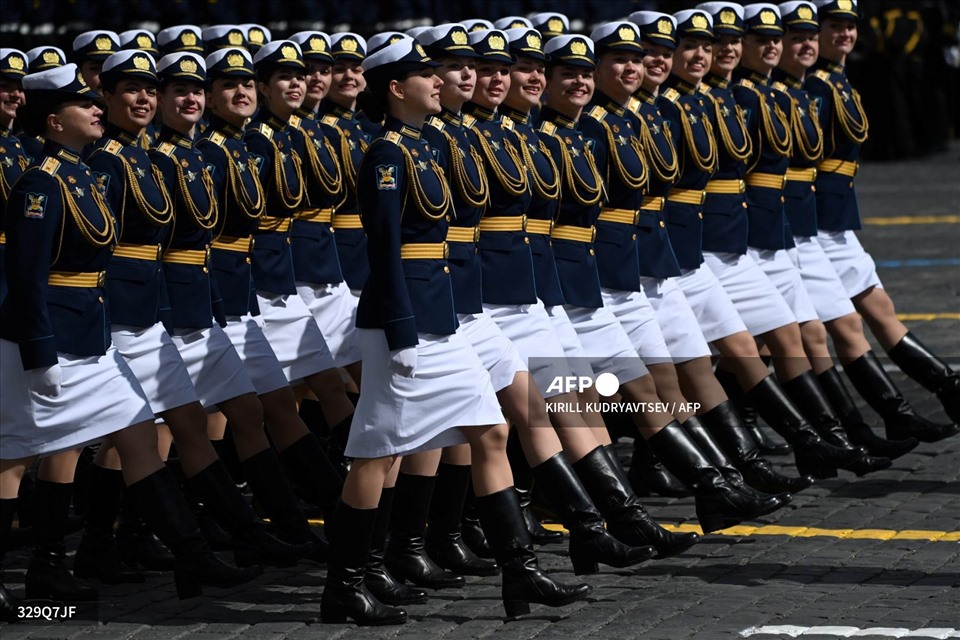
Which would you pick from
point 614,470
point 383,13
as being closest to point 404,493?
point 614,470

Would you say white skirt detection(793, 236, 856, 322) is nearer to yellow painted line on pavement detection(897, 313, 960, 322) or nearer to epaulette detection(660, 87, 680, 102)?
epaulette detection(660, 87, 680, 102)

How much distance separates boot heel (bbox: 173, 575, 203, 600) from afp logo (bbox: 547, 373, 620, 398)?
1.48 meters

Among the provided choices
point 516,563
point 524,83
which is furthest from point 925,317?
point 516,563

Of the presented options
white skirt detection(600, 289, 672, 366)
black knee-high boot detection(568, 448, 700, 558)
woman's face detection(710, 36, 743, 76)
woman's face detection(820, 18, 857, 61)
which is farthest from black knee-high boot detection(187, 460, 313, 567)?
woman's face detection(820, 18, 857, 61)

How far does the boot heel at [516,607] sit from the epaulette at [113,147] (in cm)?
222

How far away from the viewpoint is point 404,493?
8117 millimetres

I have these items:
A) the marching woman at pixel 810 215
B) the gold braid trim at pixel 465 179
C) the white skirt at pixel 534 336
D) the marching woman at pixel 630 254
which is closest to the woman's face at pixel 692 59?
the marching woman at pixel 810 215

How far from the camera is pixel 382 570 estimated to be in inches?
309

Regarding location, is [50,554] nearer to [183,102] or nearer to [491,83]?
[183,102]

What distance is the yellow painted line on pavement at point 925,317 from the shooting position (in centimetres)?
1443

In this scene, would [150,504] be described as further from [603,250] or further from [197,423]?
[603,250]

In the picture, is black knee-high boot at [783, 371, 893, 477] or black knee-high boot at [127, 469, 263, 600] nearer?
black knee-high boot at [127, 469, 263, 600]

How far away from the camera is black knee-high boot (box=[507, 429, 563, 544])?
8.98 metres

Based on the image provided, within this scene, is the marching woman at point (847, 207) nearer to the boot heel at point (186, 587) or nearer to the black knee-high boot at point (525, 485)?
the black knee-high boot at point (525, 485)
